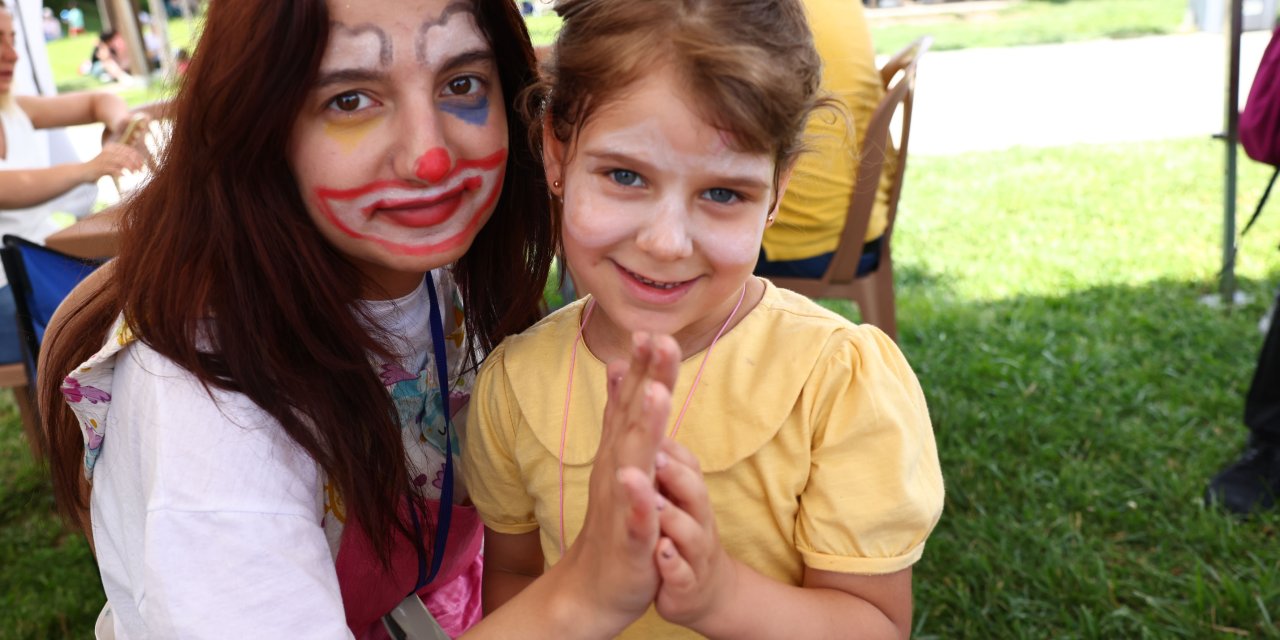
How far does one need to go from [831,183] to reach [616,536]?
7.39 ft

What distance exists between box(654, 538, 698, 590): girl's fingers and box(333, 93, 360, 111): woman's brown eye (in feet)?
2.12

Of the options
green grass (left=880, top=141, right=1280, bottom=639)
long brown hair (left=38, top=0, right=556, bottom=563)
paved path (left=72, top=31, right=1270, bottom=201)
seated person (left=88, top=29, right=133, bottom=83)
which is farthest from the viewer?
seated person (left=88, top=29, right=133, bottom=83)

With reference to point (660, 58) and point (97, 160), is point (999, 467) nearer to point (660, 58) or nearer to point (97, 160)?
point (660, 58)

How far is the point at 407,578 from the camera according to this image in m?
1.65

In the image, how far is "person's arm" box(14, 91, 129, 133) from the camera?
4.08 m

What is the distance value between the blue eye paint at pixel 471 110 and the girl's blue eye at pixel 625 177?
0.27 m

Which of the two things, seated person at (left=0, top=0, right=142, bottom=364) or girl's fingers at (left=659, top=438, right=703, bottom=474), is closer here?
girl's fingers at (left=659, top=438, right=703, bottom=474)

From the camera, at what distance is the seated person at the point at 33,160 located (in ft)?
10.2

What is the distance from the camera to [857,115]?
3.27 m

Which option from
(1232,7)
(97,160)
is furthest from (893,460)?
(1232,7)

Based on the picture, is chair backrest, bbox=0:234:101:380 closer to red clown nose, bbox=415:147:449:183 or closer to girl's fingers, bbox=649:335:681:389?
red clown nose, bbox=415:147:449:183

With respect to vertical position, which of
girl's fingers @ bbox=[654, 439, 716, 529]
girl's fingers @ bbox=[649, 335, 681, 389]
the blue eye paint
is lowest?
girl's fingers @ bbox=[654, 439, 716, 529]

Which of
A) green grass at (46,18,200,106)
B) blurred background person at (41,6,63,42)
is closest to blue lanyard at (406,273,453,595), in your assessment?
green grass at (46,18,200,106)

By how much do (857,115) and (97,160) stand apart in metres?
2.09
